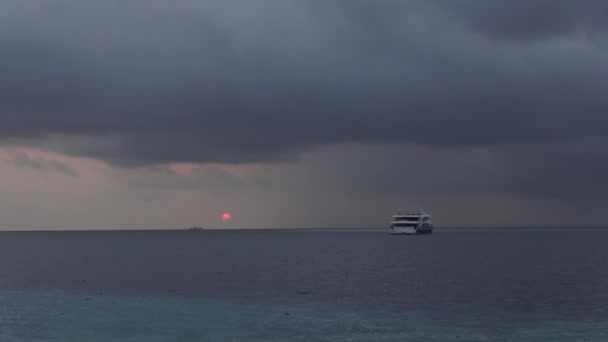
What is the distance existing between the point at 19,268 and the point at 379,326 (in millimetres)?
102382

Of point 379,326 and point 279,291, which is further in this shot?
point 279,291

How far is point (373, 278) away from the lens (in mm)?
102188

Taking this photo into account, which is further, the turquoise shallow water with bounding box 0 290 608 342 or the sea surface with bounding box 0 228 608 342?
the sea surface with bounding box 0 228 608 342

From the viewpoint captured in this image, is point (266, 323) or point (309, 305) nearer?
point (266, 323)

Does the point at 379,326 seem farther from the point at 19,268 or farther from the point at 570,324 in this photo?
the point at 19,268

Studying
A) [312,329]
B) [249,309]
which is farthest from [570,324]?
[249,309]

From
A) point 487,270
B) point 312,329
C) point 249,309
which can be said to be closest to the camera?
point 312,329

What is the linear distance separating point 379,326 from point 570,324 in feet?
55.3

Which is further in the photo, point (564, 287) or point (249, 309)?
point (564, 287)

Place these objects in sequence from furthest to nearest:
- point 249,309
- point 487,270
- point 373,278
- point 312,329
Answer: point 487,270
point 373,278
point 249,309
point 312,329

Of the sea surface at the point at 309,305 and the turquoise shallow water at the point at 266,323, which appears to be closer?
the turquoise shallow water at the point at 266,323

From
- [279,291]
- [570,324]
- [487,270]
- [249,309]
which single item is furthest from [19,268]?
[570,324]

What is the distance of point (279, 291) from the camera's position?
8331 cm

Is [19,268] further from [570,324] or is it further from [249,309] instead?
[570,324]
